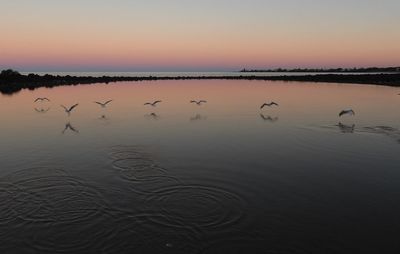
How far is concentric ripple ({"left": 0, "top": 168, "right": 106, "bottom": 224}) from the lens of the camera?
404 inches

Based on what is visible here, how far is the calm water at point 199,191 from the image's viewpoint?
9109 mm

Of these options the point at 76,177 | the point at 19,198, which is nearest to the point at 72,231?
the point at 19,198

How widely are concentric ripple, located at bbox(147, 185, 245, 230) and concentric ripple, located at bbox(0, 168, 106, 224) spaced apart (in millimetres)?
1824

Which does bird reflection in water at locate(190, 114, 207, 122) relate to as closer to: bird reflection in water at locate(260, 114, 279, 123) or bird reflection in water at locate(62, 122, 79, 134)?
bird reflection in water at locate(260, 114, 279, 123)

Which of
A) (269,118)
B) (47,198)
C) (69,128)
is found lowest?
(269,118)

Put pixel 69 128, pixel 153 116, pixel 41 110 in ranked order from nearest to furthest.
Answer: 1. pixel 69 128
2. pixel 153 116
3. pixel 41 110

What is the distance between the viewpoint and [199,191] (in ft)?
40.4

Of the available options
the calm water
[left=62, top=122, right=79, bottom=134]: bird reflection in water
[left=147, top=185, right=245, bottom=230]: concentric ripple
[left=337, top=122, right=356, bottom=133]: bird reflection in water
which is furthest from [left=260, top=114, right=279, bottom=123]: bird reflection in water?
[left=147, top=185, right=245, bottom=230]: concentric ripple

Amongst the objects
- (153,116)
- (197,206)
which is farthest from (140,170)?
(153,116)

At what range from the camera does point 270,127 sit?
26.1 meters

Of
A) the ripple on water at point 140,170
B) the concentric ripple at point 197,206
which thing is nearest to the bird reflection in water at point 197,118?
the ripple on water at point 140,170

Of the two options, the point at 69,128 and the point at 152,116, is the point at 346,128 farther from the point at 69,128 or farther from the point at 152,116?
the point at 69,128

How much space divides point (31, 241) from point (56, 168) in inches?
255

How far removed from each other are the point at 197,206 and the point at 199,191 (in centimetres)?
132
